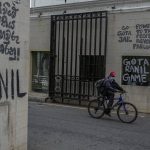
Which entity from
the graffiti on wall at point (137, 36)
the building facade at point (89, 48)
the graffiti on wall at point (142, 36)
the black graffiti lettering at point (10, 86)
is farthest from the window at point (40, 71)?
the black graffiti lettering at point (10, 86)

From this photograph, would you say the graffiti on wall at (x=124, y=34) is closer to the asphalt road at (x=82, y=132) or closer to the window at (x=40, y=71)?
the asphalt road at (x=82, y=132)

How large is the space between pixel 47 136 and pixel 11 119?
307cm

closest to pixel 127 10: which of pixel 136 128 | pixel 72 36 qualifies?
pixel 72 36

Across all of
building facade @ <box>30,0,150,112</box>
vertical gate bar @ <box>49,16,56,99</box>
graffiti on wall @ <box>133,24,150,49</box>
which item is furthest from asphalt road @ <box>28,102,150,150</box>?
vertical gate bar @ <box>49,16,56,99</box>

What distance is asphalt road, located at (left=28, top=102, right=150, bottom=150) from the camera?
9398mm

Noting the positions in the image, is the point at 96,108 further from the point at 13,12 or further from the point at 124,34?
the point at 13,12

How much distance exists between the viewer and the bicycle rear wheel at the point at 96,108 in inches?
553

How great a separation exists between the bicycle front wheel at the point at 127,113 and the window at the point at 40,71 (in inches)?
279

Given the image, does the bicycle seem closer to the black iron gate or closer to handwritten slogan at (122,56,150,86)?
handwritten slogan at (122,56,150,86)

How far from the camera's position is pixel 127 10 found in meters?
16.5

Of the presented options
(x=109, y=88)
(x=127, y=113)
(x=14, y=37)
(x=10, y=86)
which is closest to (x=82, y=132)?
(x=127, y=113)

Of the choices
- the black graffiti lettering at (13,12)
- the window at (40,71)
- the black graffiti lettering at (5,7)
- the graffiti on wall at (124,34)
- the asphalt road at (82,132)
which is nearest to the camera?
the black graffiti lettering at (5,7)

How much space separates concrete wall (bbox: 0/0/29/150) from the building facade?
912 cm

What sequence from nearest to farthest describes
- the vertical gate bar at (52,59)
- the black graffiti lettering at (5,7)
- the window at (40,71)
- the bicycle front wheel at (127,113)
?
the black graffiti lettering at (5,7), the bicycle front wheel at (127,113), the vertical gate bar at (52,59), the window at (40,71)
